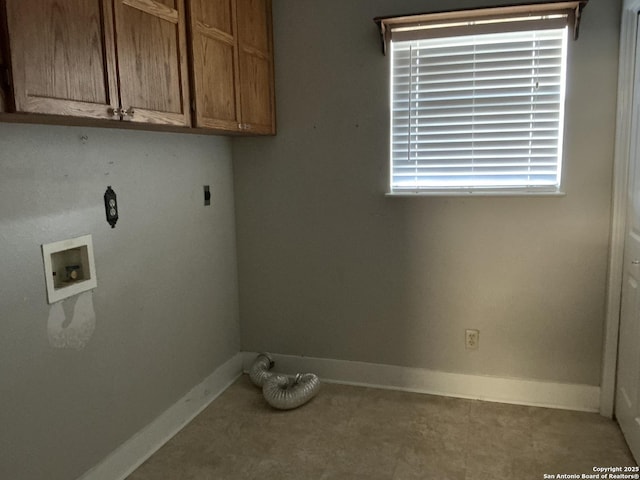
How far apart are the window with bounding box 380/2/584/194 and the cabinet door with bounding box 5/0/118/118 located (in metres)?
1.53

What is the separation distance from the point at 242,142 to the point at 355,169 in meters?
0.72

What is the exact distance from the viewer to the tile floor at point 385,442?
7.36 feet

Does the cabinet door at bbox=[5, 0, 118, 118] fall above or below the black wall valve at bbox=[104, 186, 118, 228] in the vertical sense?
above

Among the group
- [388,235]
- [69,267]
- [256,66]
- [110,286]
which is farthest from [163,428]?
[256,66]

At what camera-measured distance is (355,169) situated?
2.90 m

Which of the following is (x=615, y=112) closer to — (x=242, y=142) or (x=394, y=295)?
(x=394, y=295)

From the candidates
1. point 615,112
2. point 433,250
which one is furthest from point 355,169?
point 615,112

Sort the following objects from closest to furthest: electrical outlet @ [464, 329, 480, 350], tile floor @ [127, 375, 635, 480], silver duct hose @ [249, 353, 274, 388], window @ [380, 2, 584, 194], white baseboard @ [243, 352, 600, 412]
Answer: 1. tile floor @ [127, 375, 635, 480]
2. window @ [380, 2, 584, 194]
3. white baseboard @ [243, 352, 600, 412]
4. electrical outlet @ [464, 329, 480, 350]
5. silver duct hose @ [249, 353, 274, 388]

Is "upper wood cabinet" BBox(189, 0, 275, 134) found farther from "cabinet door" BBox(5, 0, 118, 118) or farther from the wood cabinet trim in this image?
"cabinet door" BBox(5, 0, 118, 118)

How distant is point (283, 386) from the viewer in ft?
9.48

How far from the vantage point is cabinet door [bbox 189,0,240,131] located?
2.17 m

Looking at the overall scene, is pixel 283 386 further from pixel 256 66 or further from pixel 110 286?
pixel 256 66

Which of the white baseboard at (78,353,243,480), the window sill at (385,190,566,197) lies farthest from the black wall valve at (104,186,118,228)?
the window sill at (385,190,566,197)

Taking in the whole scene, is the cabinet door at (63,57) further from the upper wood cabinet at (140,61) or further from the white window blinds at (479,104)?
the white window blinds at (479,104)
